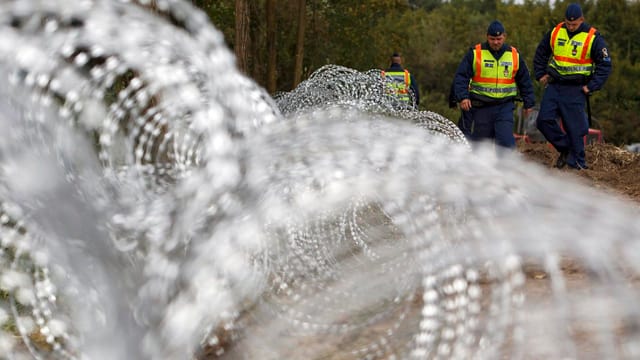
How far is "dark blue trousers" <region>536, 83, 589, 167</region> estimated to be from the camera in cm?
978

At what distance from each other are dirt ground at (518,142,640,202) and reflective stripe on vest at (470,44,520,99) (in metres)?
1.57

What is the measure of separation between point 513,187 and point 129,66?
135cm

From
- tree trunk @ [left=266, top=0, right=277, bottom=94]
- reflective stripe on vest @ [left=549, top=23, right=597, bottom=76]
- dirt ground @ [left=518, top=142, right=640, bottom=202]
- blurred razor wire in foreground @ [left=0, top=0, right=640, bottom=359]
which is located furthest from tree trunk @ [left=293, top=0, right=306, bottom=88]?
blurred razor wire in foreground @ [left=0, top=0, right=640, bottom=359]

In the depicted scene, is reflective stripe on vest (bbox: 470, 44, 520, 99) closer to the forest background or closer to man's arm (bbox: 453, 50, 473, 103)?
man's arm (bbox: 453, 50, 473, 103)

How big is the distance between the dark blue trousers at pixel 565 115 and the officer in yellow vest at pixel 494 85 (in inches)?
43.2

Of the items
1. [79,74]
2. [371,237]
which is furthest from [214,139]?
[371,237]

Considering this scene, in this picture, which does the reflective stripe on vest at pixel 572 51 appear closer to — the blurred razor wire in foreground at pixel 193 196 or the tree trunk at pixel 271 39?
the blurred razor wire in foreground at pixel 193 196

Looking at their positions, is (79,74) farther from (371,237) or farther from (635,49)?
(635,49)

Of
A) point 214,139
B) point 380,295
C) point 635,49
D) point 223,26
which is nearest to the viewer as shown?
point 214,139

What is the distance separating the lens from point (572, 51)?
31.3 feet

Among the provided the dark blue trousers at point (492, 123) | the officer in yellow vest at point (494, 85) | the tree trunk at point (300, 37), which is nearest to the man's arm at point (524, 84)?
the officer in yellow vest at point (494, 85)

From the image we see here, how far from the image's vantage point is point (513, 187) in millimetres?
2676

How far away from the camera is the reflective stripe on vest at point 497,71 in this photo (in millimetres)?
8695

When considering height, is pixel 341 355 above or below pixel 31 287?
below
